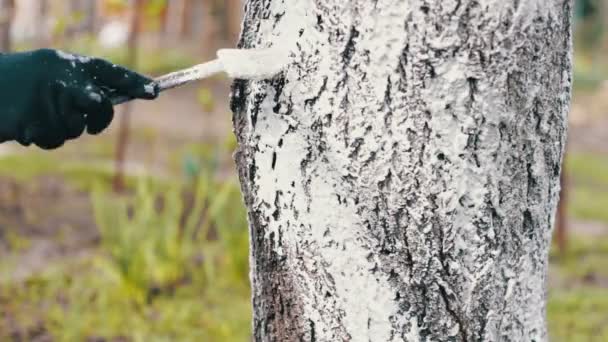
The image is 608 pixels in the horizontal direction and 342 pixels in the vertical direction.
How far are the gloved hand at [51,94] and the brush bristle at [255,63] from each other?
0.16 m

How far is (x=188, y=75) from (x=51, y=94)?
220mm

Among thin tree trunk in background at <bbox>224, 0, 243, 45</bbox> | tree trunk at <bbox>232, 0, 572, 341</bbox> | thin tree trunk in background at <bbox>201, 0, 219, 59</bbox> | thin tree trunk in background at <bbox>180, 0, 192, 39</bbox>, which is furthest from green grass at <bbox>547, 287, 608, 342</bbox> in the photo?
thin tree trunk in background at <bbox>180, 0, 192, 39</bbox>

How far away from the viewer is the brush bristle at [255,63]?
1.57 metres

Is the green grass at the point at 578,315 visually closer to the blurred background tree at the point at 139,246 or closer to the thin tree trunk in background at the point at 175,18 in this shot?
the blurred background tree at the point at 139,246

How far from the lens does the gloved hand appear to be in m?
1.59

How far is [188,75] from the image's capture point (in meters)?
1.63

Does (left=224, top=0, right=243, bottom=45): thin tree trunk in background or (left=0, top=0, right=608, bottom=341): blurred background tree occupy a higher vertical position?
(left=224, top=0, right=243, bottom=45): thin tree trunk in background

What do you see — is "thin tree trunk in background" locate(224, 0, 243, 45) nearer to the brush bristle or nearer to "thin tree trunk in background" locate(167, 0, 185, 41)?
"thin tree trunk in background" locate(167, 0, 185, 41)

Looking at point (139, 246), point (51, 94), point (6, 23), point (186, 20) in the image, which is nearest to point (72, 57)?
point (51, 94)

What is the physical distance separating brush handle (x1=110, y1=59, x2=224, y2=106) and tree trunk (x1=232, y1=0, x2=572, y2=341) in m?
0.07

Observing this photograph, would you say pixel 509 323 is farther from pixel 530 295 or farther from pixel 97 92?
pixel 97 92

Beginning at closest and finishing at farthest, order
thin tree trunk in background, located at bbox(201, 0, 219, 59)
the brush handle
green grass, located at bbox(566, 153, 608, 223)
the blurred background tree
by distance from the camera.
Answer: the brush handle < the blurred background tree < green grass, located at bbox(566, 153, 608, 223) < thin tree trunk in background, located at bbox(201, 0, 219, 59)

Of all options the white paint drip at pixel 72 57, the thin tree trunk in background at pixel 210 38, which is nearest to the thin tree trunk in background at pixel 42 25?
the thin tree trunk in background at pixel 210 38

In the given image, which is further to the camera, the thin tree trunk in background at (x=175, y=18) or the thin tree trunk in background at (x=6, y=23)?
the thin tree trunk in background at (x=175, y=18)
